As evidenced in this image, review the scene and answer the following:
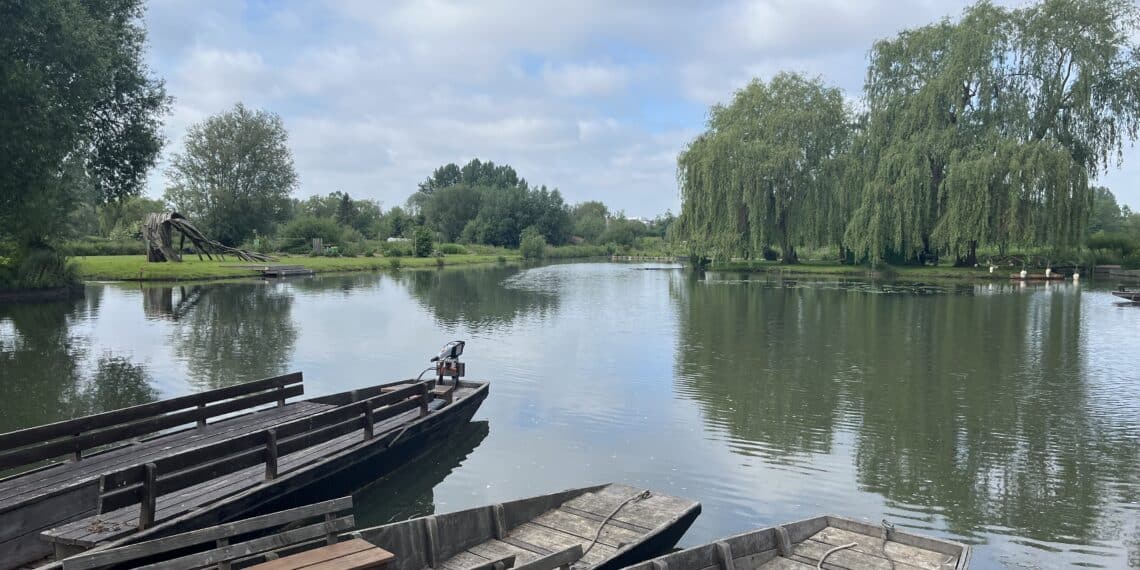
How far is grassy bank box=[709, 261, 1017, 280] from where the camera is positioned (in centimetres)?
4594

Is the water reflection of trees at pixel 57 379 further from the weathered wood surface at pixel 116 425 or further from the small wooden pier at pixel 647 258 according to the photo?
the small wooden pier at pixel 647 258

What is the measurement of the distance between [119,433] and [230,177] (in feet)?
A: 206

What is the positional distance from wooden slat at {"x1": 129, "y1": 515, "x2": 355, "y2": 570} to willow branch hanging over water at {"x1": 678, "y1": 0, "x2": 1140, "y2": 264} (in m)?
44.0

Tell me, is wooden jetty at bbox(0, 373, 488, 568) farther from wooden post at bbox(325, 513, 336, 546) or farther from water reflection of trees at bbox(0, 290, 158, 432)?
water reflection of trees at bbox(0, 290, 158, 432)

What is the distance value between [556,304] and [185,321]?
15.3m

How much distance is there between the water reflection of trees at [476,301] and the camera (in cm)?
2778

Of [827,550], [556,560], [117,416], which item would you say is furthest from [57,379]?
[827,550]

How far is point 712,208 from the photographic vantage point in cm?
5219

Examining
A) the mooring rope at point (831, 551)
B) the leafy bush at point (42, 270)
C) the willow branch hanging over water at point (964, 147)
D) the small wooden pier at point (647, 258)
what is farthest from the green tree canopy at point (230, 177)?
the mooring rope at point (831, 551)

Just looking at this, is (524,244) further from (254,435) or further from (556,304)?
(254,435)

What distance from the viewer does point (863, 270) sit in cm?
5088

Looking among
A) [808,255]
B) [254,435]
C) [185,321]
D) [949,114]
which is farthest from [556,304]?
[808,255]

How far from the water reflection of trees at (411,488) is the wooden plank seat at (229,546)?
2.54 meters

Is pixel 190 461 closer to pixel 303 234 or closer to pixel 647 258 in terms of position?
pixel 303 234
